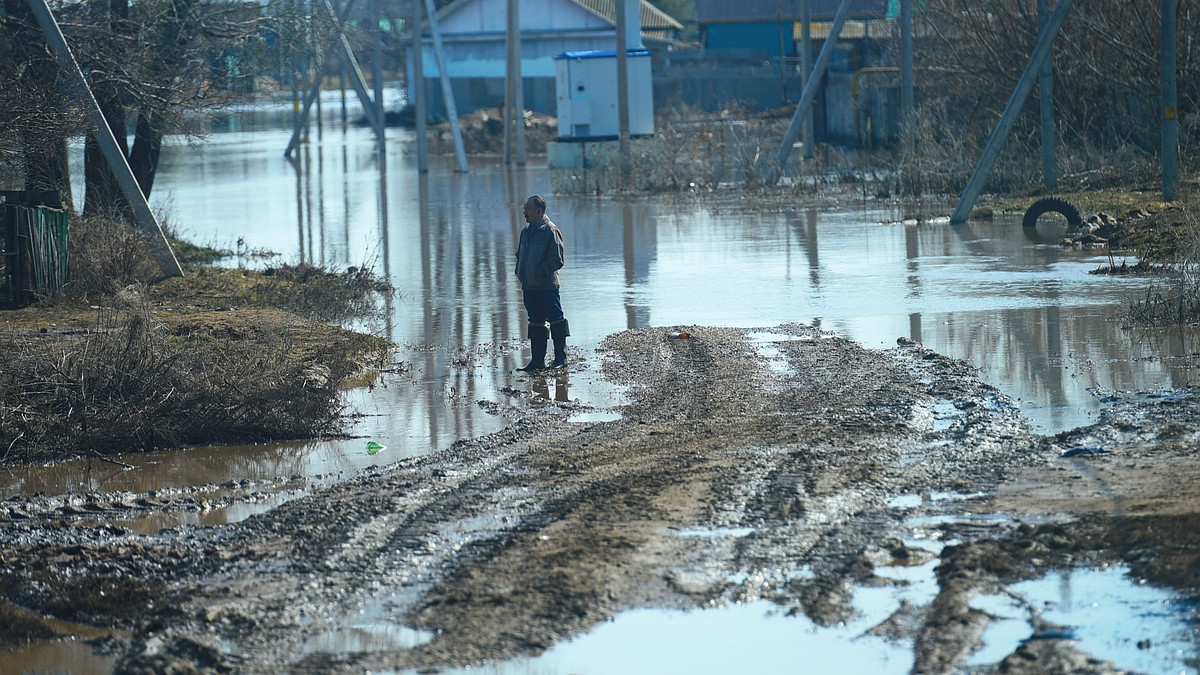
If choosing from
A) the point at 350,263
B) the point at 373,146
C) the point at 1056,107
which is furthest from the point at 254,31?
the point at 373,146

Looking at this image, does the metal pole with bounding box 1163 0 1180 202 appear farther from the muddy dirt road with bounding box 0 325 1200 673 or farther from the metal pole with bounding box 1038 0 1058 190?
the muddy dirt road with bounding box 0 325 1200 673

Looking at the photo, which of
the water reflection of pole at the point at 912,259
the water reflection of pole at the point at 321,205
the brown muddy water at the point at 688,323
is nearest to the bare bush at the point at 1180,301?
the brown muddy water at the point at 688,323

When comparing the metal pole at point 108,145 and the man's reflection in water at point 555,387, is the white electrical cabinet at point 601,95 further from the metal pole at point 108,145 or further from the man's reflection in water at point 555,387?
the man's reflection in water at point 555,387

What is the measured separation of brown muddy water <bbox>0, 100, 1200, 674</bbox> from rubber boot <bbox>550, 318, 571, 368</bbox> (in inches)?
4.9

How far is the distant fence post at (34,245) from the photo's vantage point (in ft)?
46.7

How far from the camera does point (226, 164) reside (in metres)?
45.4

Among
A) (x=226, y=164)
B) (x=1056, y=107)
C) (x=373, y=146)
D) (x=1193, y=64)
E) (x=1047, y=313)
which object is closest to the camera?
(x=1047, y=313)

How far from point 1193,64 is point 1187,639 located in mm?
22610

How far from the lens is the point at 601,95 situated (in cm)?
3947

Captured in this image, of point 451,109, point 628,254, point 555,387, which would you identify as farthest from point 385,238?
point 451,109

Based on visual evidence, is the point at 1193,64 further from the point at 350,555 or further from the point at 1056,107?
the point at 350,555

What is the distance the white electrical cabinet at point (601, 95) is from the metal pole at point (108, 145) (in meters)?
23.0

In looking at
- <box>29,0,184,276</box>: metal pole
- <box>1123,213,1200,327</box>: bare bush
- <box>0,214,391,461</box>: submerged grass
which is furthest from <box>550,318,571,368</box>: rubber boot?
<box>29,0,184,276</box>: metal pole

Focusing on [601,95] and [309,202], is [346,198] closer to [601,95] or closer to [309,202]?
[309,202]
